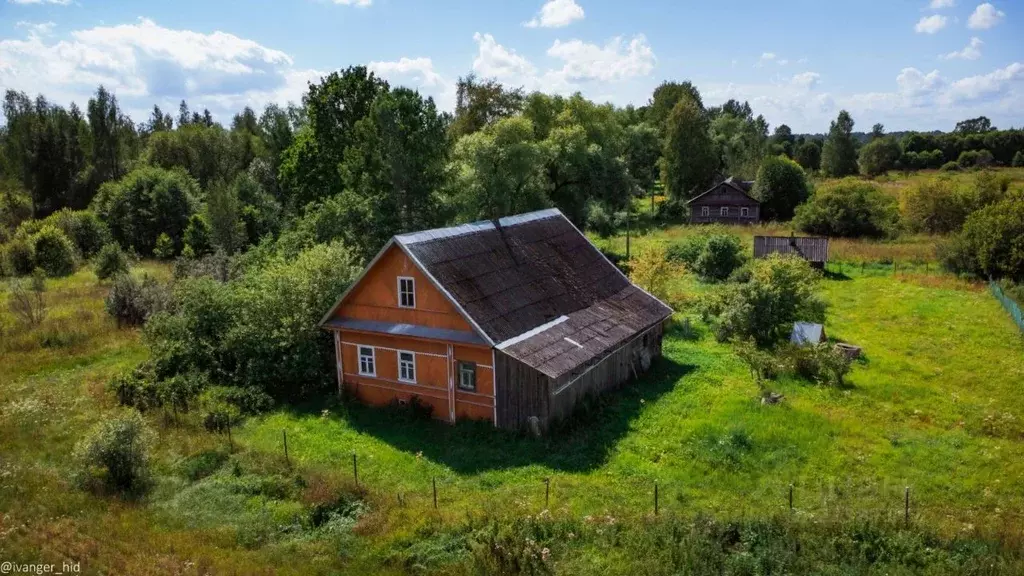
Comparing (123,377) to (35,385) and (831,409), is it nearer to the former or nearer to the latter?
(35,385)

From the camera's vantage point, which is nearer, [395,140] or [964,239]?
[395,140]

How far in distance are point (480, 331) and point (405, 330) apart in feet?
9.19

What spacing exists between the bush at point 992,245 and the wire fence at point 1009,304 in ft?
5.40

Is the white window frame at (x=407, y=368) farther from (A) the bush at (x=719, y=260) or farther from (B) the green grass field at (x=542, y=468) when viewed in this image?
(A) the bush at (x=719, y=260)

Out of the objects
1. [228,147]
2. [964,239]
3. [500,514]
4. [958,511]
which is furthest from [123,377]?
[228,147]

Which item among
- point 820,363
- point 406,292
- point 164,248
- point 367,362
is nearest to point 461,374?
point 406,292

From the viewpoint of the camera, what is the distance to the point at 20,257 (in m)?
44.5

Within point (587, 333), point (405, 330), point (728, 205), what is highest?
point (728, 205)

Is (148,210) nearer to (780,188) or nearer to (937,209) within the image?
(780,188)

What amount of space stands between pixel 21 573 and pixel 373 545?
623cm

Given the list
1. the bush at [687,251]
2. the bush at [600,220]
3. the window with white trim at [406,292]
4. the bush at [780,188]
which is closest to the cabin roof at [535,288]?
the window with white trim at [406,292]

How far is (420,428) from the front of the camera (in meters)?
19.7

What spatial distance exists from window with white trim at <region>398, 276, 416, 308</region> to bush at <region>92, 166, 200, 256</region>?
39203mm

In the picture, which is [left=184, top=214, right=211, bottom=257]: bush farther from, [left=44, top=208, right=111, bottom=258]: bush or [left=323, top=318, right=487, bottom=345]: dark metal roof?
[left=323, top=318, right=487, bottom=345]: dark metal roof
